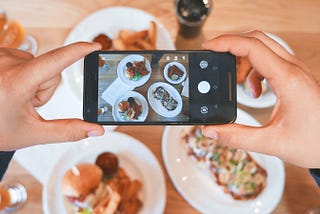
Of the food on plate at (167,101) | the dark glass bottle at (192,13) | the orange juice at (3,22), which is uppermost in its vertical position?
the dark glass bottle at (192,13)

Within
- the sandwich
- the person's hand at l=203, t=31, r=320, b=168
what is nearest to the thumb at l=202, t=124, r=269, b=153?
the person's hand at l=203, t=31, r=320, b=168

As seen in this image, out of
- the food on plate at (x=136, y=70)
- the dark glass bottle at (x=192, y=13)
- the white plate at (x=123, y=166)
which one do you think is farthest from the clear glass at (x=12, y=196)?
the dark glass bottle at (x=192, y=13)

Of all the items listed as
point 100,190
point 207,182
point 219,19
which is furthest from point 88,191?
point 219,19

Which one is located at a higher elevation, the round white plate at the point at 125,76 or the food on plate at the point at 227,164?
the round white plate at the point at 125,76

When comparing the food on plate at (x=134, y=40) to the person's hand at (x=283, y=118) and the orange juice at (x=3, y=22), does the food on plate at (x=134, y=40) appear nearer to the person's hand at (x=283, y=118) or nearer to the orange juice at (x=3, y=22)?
the orange juice at (x=3, y=22)

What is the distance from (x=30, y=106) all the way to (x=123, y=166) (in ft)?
1.14

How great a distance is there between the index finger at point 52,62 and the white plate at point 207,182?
13.2 inches

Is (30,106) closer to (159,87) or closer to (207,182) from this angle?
(159,87)

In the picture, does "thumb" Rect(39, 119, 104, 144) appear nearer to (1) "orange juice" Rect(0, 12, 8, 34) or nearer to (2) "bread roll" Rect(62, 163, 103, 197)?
(2) "bread roll" Rect(62, 163, 103, 197)

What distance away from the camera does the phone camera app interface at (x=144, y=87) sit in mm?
662

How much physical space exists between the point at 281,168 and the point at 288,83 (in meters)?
0.33

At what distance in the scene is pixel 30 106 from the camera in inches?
25.1

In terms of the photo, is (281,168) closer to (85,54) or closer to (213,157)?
(213,157)

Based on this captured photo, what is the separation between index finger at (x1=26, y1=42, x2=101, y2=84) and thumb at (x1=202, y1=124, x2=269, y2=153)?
24 centimetres
